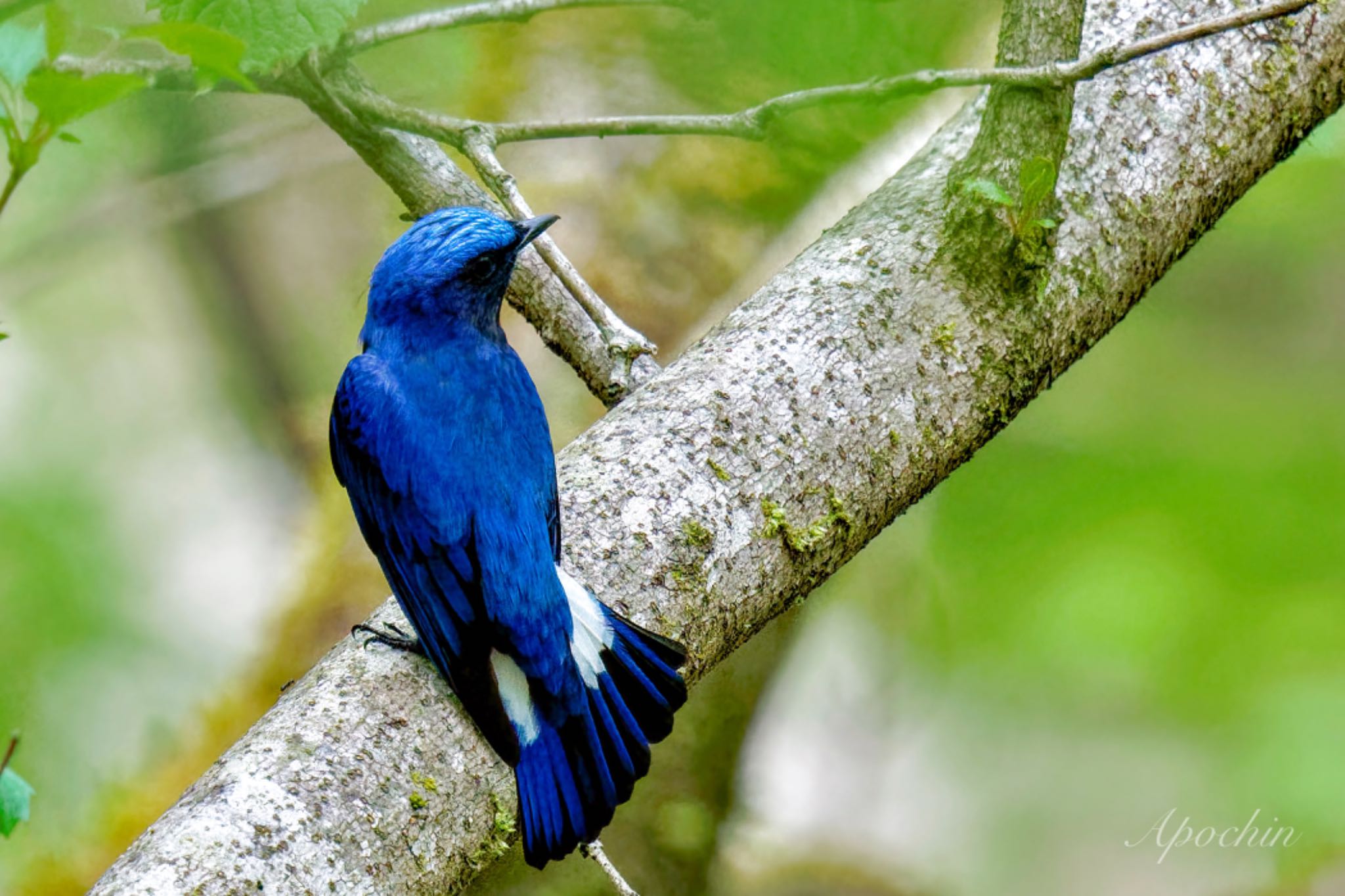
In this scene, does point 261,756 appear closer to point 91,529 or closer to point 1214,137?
point 1214,137

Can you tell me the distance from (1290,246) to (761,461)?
2522 millimetres

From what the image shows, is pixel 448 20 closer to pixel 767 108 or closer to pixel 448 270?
pixel 448 270

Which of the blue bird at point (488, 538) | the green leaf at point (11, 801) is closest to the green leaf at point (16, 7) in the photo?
the green leaf at point (11, 801)

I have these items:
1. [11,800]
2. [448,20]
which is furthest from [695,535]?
[11,800]

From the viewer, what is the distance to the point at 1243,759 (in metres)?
3.47

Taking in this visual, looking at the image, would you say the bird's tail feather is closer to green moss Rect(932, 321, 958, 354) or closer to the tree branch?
the tree branch

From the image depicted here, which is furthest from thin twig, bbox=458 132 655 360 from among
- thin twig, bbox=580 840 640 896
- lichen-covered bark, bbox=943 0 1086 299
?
thin twig, bbox=580 840 640 896

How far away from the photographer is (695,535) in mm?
2246

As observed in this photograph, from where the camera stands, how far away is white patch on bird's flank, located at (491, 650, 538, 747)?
212 cm

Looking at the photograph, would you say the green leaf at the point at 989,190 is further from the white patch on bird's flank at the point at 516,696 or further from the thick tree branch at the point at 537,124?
the white patch on bird's flank at the point at 516,696

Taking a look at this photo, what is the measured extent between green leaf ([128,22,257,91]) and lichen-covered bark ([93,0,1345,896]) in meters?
1.14

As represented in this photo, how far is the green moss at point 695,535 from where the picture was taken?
224 centimetres

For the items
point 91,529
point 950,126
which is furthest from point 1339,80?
point 91,529

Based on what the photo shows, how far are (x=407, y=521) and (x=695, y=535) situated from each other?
580mm
